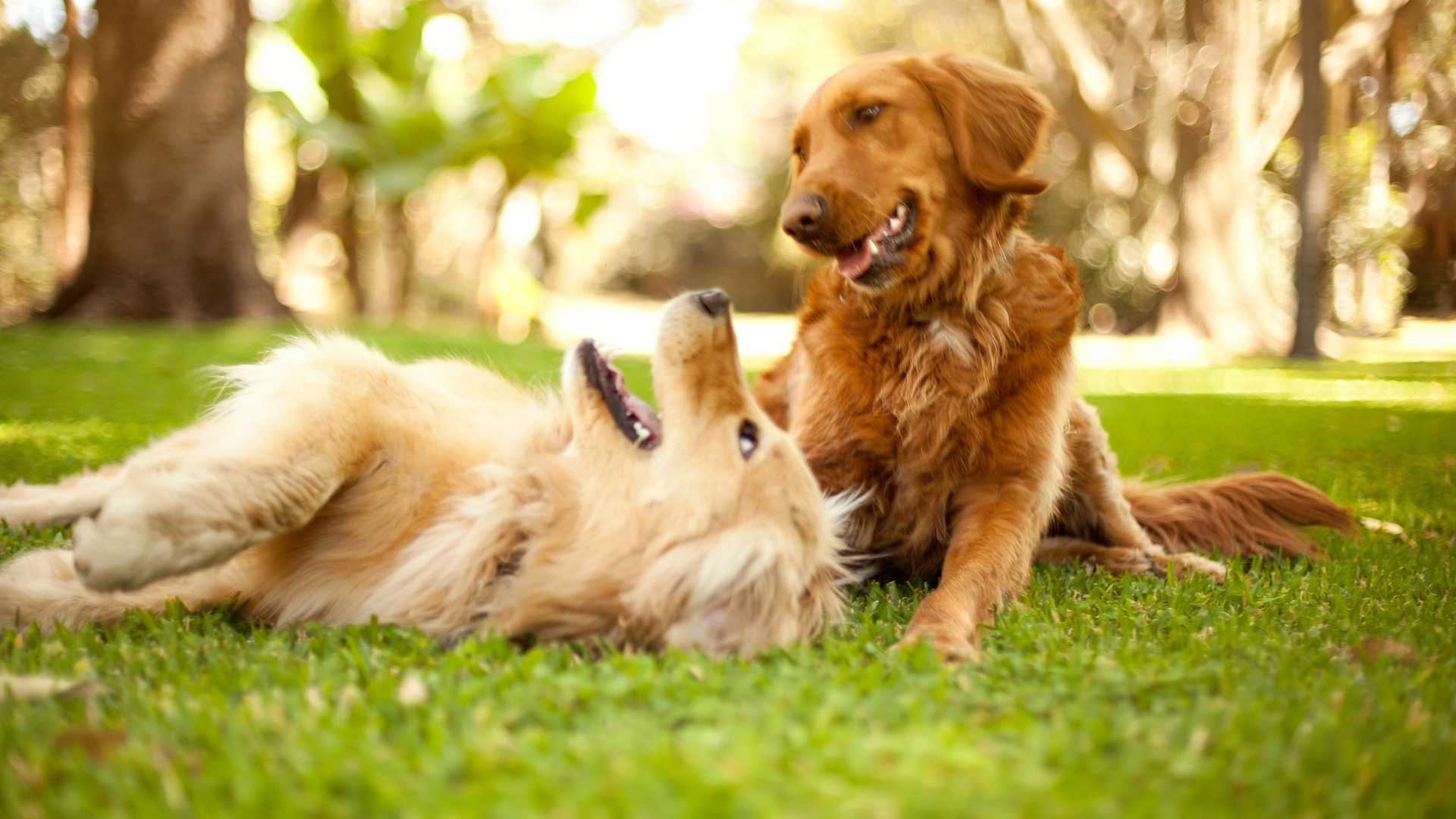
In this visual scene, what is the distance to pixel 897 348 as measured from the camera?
3.54 meters

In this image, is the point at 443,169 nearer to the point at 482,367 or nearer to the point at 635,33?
the point at 635,33

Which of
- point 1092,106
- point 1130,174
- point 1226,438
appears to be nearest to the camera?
point 1226,438

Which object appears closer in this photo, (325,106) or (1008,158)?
(1008,158)

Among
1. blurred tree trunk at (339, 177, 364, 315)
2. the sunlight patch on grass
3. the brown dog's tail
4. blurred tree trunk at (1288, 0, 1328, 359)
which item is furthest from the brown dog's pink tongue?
blurred tree trunk at (339, 177, 364, 315)

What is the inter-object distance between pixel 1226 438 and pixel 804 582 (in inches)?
211

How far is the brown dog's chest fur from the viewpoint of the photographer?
339 centimetres

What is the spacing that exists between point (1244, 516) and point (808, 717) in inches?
112

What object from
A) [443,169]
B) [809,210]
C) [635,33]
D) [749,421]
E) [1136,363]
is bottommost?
[1136,363]

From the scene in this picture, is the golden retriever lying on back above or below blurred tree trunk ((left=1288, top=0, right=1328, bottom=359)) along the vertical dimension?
below

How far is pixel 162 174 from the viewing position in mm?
10258

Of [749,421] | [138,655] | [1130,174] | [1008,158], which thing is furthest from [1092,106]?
[138,655]

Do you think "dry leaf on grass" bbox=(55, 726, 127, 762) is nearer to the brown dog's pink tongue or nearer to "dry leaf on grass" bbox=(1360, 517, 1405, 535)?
the brown dog's pink tongue

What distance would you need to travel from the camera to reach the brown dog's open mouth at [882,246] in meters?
3.46

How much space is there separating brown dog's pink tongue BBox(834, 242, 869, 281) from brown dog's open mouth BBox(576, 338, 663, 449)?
3.02 feet
